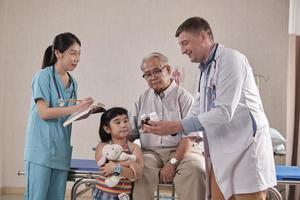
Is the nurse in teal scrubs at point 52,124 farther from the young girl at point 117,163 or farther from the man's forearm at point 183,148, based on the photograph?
the man's forearm at point 183,148

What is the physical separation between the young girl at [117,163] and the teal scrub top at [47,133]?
22 centimetres

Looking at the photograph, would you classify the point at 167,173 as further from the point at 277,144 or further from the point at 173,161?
the point at 277,144

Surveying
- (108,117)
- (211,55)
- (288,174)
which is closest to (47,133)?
(108,117)

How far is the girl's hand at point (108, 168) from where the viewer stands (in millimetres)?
2557

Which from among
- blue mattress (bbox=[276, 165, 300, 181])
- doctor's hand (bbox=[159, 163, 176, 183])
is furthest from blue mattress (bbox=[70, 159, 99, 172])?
blue mattress (bbox=[276, 165, 300, 181])

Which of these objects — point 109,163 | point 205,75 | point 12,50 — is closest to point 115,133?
point 109,163

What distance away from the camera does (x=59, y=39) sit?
8.64 ft

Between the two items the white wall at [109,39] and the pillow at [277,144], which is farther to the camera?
the white wall at [109,39]

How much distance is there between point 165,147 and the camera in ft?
9.30

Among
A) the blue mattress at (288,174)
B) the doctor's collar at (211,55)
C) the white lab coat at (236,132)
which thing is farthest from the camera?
the blue mattress at (288,174)

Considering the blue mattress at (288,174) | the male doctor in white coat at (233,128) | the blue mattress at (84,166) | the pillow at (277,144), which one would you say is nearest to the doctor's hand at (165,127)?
the male doctor in white coat at (233,128)

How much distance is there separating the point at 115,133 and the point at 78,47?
1.75 ft

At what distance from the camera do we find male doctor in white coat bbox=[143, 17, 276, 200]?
6.68 feet

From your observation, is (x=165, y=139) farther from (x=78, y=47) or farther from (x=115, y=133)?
(x=78, y=47)
